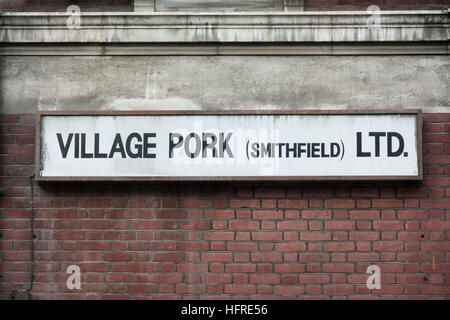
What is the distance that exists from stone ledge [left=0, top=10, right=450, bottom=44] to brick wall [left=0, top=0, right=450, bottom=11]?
9.0 inches

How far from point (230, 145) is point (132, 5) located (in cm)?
168

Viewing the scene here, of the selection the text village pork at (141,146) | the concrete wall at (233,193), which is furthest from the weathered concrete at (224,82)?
the text village pork at (141,146)

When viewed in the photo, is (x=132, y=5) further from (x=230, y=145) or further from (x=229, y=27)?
(x=230, y=145)

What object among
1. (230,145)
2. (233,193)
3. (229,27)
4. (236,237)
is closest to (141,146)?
(230,145)

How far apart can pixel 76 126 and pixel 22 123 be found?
55cm

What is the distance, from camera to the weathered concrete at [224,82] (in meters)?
5.10

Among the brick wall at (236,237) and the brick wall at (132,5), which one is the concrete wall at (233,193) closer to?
the brick wall at (236,237)

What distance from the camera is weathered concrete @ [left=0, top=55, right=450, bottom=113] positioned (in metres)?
5.10

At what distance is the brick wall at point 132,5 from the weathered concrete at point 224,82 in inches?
20.0

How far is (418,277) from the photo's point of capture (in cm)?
498

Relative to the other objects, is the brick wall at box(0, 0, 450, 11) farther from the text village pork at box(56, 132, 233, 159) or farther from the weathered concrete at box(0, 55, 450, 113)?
the text village pork at box(56, 132, 233, 159)

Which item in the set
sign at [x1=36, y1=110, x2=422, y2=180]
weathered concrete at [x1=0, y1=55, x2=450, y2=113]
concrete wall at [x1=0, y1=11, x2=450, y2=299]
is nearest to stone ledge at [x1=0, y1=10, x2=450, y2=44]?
concrete wall at [x1=0, y1=11, x2=450, y2=299]
